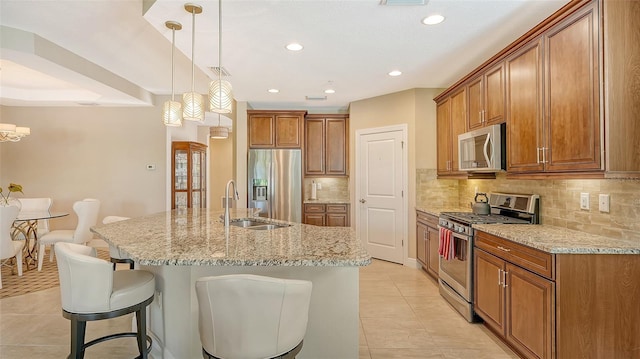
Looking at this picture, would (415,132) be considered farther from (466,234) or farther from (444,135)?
(466,234)

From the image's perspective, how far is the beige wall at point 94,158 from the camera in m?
5.70

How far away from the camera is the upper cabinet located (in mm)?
1947

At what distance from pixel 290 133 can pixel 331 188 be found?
1.26m

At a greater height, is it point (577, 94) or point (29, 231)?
point (577, 94)

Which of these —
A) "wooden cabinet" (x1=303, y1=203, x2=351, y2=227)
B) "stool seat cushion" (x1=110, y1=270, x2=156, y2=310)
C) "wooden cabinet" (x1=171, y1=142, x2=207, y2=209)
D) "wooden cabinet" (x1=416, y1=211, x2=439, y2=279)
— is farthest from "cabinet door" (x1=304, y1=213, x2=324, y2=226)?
"stool seat cushion" (x1=110, y1=270, x2=156, y2=310)

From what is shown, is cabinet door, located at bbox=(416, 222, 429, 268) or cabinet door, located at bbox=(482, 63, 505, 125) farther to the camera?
cabinet door, located at bbox=(416, 222, 429, 268)

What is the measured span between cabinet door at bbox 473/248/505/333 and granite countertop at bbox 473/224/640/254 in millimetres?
242

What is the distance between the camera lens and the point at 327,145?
5789mm

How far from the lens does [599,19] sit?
1.98m

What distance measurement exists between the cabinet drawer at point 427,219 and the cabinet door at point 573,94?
1.63 metres

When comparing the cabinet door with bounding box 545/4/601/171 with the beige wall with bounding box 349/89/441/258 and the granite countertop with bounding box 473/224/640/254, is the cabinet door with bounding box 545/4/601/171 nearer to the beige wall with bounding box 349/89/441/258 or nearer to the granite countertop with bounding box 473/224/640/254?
the granite countertop with bounding box 473/224/640/254

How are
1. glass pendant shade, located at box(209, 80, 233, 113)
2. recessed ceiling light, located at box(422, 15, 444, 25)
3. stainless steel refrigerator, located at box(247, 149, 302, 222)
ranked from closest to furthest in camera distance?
1. glass pendant shade, located at box(209, 80, 233, 113)
2. recessed ceiling light, located at box(422, 15, 444, 25)
3. stainless steel refrigerator, located at box(247, 149, 302, 222)

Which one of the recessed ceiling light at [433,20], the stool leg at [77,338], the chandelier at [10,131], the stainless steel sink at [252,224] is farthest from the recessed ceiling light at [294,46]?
the chandelier at [10,131]

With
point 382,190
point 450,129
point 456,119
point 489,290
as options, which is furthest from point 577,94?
point 382,190
